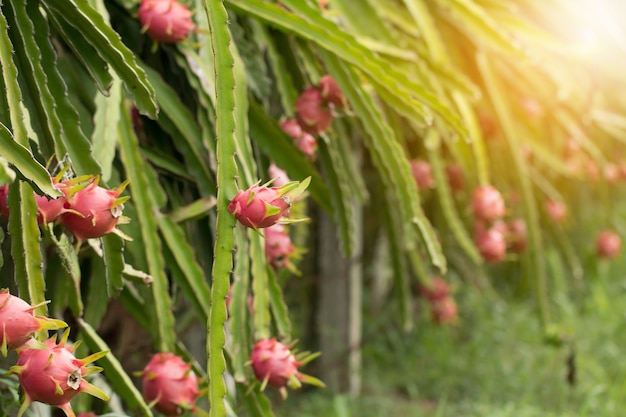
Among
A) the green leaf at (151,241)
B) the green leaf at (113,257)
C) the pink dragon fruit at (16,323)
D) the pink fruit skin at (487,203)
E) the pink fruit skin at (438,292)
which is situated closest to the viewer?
the pink dragon fruit at (16,323)

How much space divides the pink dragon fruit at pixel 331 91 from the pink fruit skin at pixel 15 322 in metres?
0.65

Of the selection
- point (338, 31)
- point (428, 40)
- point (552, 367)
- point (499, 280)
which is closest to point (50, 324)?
point (338, 31)

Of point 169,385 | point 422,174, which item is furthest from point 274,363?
point 422,174

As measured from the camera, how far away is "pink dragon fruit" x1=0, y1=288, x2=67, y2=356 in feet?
2.24

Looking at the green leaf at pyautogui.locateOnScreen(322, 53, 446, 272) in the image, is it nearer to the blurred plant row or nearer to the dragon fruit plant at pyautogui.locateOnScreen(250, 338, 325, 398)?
the blurred plant row

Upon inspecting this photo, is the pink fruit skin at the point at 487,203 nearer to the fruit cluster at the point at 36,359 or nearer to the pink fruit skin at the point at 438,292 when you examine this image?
the pink fruit skin at the point at 438,292

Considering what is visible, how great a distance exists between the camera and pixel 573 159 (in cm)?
265

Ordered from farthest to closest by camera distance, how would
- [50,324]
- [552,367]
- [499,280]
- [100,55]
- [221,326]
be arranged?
[499,280] → [552,367] → [100,55] → [221,326] → [50,324]

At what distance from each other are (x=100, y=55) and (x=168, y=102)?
0.75ft

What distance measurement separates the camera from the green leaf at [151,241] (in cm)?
105

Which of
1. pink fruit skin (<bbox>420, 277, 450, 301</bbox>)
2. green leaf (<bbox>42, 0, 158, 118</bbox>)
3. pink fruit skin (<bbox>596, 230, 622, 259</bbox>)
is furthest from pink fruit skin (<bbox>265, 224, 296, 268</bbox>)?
pink fruit skin (<bbox>596, 230, 622, 259</bbox>)

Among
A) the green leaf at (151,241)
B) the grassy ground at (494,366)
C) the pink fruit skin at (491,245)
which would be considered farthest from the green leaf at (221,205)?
the grassy ground at (494,366)

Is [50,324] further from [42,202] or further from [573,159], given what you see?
[573,159]

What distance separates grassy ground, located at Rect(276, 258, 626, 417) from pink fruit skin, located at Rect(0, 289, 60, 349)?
66.5 inches
